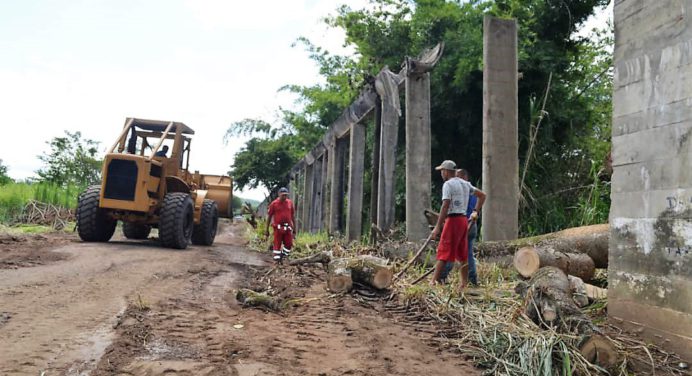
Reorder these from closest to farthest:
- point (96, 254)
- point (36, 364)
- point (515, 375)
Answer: point (36, 364)
point (515, 375)
point (96, 254)

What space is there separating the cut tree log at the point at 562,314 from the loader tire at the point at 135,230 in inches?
417

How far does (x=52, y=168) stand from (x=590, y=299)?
31232mm

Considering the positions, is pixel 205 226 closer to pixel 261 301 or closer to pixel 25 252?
pixel 25 252

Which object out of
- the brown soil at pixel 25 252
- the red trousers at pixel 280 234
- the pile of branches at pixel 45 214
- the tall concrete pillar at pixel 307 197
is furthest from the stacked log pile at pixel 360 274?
the tall concrete pillar at pixel 307 197

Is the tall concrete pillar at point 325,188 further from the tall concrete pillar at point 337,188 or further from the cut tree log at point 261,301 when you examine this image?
the cut tree log at point 261,301

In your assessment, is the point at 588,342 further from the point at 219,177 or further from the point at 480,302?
the point at 219,177

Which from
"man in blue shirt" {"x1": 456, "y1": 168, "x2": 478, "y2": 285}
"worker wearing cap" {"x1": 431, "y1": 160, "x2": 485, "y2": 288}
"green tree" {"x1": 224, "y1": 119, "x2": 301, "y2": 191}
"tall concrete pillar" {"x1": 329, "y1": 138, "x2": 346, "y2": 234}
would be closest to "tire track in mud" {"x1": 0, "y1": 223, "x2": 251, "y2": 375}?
"worker wearing cap" {"x1": 431, "y1": 160, "x2": 485, "y2": 288}

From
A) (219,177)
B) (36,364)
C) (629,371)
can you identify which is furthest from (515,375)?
(219,177)

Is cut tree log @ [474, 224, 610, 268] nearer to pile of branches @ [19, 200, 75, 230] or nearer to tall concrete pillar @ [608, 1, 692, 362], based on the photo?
tall concrete pillar @ [608, 1, 692, 362]

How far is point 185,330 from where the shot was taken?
14.6 feet

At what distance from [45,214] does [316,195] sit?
8789 mm

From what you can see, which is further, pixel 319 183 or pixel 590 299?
pixel 319 183

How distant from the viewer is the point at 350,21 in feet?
51.6

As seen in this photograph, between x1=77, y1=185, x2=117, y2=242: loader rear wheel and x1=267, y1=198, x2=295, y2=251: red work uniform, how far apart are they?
144 inches
